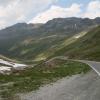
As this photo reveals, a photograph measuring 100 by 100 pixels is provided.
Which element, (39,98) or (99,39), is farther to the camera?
(99,39)

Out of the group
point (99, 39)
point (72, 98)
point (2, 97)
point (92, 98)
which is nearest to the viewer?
A: point (92, 98)

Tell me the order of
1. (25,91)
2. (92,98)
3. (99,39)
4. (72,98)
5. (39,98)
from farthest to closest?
1. (99,39)
2. (25,91)
3. (39,98)
4. (72,98)
5. (92,98)

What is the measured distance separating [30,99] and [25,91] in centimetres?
583

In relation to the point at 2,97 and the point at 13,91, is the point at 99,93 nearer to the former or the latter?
the point at 2,97

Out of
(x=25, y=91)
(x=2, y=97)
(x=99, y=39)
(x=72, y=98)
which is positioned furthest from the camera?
(x=99, y=39)

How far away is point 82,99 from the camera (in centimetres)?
2295

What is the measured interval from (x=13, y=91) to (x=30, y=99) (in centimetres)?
645

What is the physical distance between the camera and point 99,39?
189375mm

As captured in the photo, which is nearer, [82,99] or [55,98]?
[82,99]

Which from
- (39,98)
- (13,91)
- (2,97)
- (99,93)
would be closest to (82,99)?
(99,93)

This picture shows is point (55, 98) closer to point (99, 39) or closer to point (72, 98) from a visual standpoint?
point (72, 98)

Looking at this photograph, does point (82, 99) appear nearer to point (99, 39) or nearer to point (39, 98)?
point (39, 98)

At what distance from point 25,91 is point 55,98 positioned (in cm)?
764

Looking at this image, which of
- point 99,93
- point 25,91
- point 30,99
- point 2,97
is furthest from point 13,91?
point 99,93
